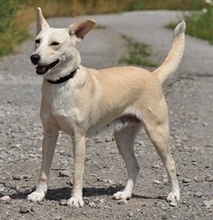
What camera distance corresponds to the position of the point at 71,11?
42125 mm

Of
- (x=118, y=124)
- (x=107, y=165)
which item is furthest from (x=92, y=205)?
(x=107, y=165)

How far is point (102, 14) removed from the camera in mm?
44781

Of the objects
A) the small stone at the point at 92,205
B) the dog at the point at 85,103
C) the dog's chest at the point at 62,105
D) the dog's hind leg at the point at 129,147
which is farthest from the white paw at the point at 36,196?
the dog's hind leg at the point at 129,147

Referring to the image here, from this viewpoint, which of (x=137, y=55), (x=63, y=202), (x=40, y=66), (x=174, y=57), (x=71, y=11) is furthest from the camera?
(x=71, y=11)

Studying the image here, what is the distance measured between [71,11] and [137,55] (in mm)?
21961

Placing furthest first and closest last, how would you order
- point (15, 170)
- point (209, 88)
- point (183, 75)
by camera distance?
1. point (183, 75)
2. point (209, 88)
3. point (15, 170)

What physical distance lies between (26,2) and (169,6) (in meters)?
24.1

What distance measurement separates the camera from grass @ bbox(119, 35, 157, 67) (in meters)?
18.4

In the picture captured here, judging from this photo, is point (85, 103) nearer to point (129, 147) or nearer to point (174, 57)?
point (129, 147)

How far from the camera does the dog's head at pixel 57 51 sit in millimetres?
6137

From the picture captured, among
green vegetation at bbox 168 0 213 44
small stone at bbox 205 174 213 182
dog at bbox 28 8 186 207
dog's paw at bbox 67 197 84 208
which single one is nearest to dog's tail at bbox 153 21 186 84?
dog at bbox 28 8 186 207

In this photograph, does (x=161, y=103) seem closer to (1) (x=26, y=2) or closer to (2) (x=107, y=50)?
(2) (x=107, y=50)

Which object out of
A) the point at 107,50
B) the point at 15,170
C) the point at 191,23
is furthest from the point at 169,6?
the point at 15,170

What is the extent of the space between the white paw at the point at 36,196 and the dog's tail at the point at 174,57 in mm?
1536
